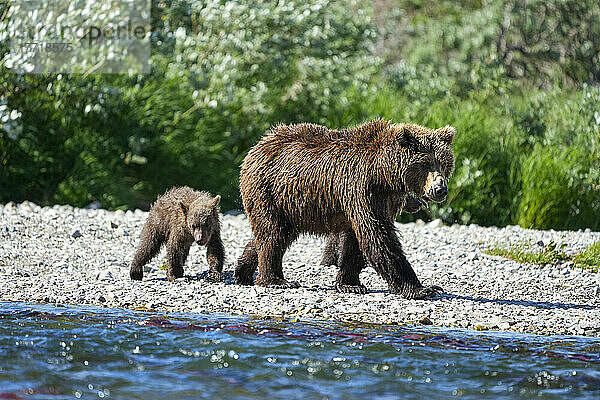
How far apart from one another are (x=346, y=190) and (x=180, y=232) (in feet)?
5.83

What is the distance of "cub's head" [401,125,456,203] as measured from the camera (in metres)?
6.80

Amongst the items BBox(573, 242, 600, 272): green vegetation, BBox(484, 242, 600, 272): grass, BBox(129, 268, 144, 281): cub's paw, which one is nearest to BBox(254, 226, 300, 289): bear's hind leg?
BBox(129, 268, 144, 281): cub's paw

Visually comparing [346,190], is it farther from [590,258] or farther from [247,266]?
[590,258]

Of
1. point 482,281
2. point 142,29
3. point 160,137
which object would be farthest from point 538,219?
point 142,29

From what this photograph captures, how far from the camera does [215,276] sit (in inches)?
320

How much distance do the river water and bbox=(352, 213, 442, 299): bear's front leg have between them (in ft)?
2.55

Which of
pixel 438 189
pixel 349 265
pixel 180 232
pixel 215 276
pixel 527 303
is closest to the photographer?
pixel 438 189

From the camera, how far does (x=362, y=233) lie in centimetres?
692

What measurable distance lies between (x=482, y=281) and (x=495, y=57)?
33.9 ft

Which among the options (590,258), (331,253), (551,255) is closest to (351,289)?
(331,253)

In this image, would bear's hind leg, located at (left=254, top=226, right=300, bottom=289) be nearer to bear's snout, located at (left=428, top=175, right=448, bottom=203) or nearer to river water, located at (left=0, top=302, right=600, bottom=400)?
river water, located at (left=0, top=302, right=600, bottom=400)

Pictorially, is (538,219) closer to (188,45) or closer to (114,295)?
(188,45)

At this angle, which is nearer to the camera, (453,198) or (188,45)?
(453,198)

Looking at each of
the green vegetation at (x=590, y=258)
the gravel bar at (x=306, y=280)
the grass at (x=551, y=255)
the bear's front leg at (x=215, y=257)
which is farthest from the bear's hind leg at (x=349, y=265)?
the green vegetation at (x=590, y=258)
